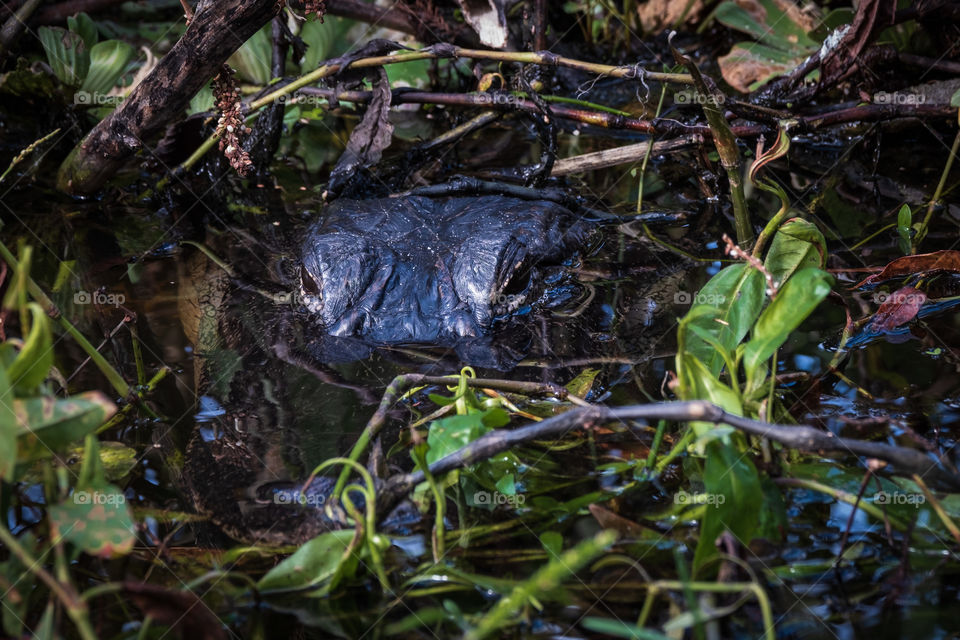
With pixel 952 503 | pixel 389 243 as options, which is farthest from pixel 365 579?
pixel 389 243

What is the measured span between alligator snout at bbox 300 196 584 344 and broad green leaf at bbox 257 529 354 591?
1194 mm

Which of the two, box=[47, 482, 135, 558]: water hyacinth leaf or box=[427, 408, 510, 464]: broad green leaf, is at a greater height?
box=[47, 482, 135, 558]: water hyacinth leaf

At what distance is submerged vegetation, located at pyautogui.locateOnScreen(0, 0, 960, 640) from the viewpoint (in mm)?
1788

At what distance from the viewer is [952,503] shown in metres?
1.93

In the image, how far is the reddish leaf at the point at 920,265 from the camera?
10.1 feet

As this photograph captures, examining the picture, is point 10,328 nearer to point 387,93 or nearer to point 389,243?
point 389,243

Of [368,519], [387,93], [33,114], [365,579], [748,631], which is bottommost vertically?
[748,631]

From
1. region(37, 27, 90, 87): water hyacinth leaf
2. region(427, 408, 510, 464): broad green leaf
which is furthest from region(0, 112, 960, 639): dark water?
region(37, 27, 90, 87): water hyacinth leaf

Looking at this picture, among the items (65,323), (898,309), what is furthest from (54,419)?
(898,309)

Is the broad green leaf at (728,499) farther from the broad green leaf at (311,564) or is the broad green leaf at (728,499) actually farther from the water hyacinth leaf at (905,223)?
the water hyacinth leaf at (905,223)

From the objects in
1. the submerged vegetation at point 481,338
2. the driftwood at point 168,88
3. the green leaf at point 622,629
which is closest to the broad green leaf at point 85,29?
the submerged vegetation at point 481,338

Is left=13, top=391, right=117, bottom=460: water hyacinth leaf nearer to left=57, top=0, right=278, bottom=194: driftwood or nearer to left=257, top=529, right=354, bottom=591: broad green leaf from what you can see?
left=257, top=529, right=354, bottom=591: broad green leaf

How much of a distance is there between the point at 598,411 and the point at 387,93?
244 centimetres

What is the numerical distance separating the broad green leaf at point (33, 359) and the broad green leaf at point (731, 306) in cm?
155
